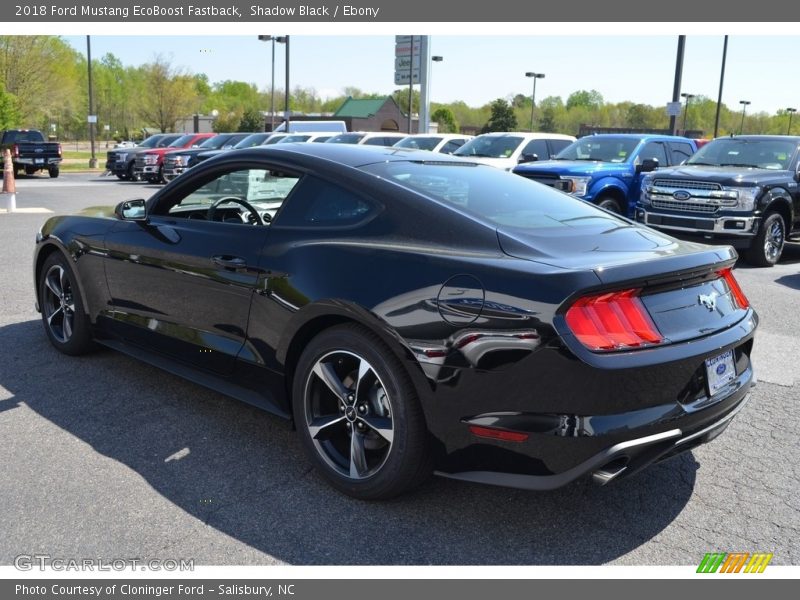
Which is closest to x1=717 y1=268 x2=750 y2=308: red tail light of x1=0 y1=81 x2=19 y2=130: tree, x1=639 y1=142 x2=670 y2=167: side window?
x1=639 y1=142 x2=670 y2=167: side window

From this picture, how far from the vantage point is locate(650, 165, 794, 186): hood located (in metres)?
10.5

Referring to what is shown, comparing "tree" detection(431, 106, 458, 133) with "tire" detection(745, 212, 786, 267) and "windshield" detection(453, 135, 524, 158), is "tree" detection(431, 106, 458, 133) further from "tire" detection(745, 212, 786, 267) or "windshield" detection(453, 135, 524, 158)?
"tire" detection(745, 212, 786, 267)

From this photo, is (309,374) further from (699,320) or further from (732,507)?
(732,507)

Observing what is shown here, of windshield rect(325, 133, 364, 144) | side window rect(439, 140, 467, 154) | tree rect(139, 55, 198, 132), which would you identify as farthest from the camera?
tree rect(139, 55, 198, 132)

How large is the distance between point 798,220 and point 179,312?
1009 cm

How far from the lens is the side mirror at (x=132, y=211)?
470 cm

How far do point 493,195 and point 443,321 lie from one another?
1.12 meters

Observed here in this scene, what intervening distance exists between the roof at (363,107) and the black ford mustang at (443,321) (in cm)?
8393

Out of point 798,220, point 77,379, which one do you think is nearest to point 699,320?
point 77,379

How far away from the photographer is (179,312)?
426cm

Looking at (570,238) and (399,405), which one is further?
(570,238)

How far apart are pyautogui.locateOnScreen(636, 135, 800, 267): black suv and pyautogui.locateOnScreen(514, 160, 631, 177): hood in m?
1.10

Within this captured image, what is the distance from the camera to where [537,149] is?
15.6 metres
